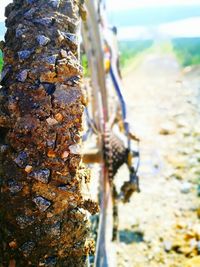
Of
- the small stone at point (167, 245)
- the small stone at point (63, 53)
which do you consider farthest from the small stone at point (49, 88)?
the small stone at point (167, 245)

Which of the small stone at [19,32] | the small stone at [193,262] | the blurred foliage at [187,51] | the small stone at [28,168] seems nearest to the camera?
the small stone at [28,168]

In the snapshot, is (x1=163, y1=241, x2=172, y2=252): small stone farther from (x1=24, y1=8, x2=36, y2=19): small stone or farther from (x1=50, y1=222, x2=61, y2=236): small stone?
(x1=24, y1=8, x2=36, y2=19): small stone

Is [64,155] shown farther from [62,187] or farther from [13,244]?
[13,244]

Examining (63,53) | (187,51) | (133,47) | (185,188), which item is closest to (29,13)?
(63,53)

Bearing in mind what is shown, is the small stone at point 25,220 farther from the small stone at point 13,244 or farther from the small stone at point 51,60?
the small stone at point 51,60

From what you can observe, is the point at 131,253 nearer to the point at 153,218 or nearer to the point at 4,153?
the point at 153,218

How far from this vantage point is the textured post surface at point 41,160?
1262 mm

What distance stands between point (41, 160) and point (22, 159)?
0.18 ft

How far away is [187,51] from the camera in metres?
14.1

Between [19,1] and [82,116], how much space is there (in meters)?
0.46

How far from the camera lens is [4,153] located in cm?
129

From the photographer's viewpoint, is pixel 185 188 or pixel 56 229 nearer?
pixel 56 229

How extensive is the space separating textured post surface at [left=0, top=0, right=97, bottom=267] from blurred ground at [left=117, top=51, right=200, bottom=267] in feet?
6.26

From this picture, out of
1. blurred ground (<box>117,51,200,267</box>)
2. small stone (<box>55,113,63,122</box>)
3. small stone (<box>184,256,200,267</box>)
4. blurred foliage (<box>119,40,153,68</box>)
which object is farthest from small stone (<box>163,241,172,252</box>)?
blurred foliage (<box>119,40,153,68</box>)
